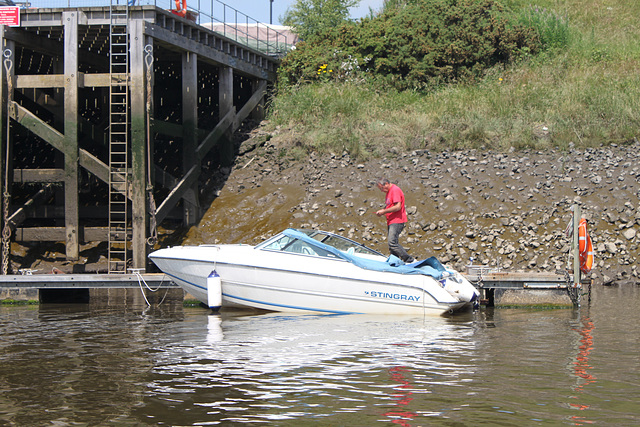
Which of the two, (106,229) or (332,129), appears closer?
(106,229)

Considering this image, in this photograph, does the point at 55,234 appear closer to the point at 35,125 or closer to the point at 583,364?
the point at 35,125

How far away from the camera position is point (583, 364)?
809 centimetres

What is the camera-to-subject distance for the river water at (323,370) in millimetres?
6254

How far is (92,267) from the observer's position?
18812 millimetres

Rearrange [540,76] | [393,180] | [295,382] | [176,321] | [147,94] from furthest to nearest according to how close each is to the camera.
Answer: [540,76]
[393,180]
[147,94]
[176,321]
[295,382]

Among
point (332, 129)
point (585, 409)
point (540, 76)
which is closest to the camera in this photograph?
point (585, 409)

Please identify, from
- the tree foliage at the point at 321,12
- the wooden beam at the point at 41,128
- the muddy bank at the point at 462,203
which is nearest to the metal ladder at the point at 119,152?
the wooden beam at the point at 41,128

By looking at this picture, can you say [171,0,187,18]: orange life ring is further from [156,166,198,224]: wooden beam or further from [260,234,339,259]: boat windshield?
[260,234,339,259]: boat windshield

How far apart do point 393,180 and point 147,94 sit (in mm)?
7168

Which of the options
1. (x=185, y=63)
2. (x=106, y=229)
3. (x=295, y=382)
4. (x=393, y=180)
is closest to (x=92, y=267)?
(x=106, y=229)

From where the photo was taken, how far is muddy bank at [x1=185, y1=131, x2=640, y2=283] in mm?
17438

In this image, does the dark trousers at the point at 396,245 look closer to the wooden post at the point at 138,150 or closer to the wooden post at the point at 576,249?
the wooden post at the point at 576,249

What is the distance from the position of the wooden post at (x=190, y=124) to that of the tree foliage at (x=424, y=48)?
6.65 m

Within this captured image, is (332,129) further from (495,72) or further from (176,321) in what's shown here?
(176,321)
